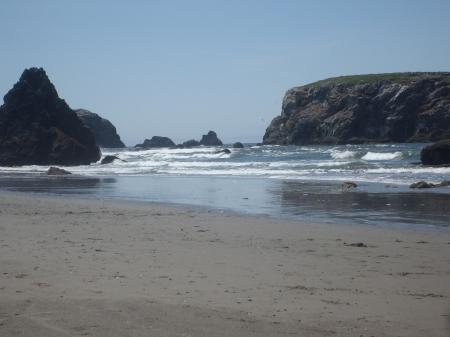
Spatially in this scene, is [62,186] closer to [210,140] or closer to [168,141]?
[210,140]

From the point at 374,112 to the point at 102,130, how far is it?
2779 inches

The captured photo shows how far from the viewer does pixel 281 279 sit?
206 inches

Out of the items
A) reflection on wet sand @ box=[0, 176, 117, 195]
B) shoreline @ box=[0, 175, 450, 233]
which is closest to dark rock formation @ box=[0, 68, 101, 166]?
reflection on wet sand @ box=[0, 176, 117, 195]

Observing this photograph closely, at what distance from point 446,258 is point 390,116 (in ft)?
Answer: 213

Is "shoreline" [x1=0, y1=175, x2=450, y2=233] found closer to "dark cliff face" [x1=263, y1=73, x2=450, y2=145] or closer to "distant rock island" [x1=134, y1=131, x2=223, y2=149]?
"dark cliff face" [x1=263, y1=73, x2=450, y2=145]

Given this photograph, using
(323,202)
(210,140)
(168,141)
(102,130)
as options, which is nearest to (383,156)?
(323,202)

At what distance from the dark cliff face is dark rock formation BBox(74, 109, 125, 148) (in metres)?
51.8

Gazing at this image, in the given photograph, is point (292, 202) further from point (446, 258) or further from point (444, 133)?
point (444, 133)

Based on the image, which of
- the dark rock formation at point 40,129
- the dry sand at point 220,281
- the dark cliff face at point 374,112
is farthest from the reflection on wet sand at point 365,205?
the dark cliff face at point 374,112

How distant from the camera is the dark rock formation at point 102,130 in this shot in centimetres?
11164

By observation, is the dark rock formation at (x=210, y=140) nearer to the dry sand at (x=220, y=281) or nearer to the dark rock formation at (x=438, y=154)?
the dark rock formation at (x=438, y=154)

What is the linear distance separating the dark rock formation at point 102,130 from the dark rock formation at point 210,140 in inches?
896

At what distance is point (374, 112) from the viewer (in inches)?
2763

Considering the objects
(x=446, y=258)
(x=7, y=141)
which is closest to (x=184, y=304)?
(x=446, y=258)
